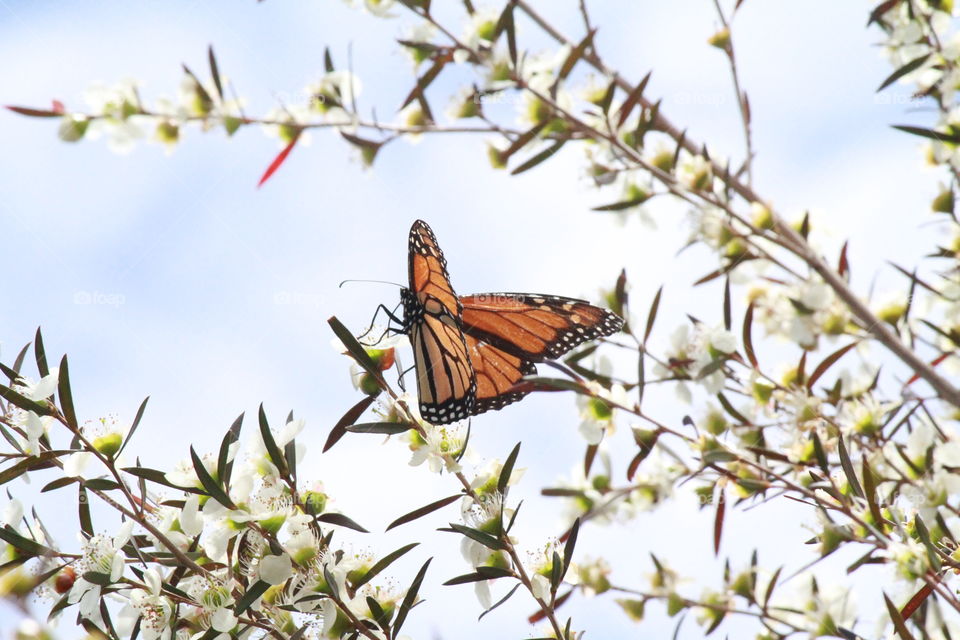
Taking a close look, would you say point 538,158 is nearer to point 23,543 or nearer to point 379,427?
point 379,427

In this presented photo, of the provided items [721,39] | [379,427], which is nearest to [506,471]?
[379,427]

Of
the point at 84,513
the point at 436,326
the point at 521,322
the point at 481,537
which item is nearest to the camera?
the point at 481,537

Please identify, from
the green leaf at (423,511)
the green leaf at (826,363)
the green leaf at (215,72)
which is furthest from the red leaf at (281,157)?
the green leaf at (826,363)

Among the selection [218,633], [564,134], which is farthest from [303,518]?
[564,134]

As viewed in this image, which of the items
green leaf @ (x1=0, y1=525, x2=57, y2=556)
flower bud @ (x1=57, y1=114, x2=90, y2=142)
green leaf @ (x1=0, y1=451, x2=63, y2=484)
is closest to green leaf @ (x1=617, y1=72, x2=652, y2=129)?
flower bud @ (x1=57, y1=114, x2=90, y2=142)

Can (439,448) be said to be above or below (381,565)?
above

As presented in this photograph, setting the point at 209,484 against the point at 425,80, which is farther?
the point at 425,80

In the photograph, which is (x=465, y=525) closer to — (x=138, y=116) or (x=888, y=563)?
(x=888, y=563)
